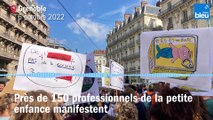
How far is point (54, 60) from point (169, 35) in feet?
4.06

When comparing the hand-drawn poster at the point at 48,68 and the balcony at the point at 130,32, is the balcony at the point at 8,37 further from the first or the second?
the hand-drawn poster at the point at 48,68

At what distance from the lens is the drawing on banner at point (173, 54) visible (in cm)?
272

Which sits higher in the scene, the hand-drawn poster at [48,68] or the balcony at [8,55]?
the balcony at [8,55]

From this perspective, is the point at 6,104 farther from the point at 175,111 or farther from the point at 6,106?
the point at 175,111

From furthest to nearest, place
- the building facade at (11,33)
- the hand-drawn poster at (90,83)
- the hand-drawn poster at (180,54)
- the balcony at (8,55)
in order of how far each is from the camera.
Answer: the building facade at (11,33)
the balcony at (8,55)
the hand-drawn poster at (90,83)
the hand-drawn poster at (180,54)

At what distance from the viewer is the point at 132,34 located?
5756 centimetres

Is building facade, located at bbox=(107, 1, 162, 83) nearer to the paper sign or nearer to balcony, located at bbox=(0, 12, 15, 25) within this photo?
balcony, located at bbox=(0, 12, 15, 25)

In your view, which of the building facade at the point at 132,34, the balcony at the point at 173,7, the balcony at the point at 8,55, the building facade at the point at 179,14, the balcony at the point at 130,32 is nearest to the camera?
the balcony at the point at 8,55

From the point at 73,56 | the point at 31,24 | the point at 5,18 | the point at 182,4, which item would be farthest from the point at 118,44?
the point at 73,56

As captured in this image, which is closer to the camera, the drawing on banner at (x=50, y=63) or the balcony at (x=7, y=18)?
the drawing on banner at (x=50, y=63)

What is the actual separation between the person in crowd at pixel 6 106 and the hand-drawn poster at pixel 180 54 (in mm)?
1437

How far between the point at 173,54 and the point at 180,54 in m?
0.07

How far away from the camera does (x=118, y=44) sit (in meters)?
67.4

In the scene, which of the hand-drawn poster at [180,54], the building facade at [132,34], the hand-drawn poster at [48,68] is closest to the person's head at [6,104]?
the hand-drawn poster at [48,68]
